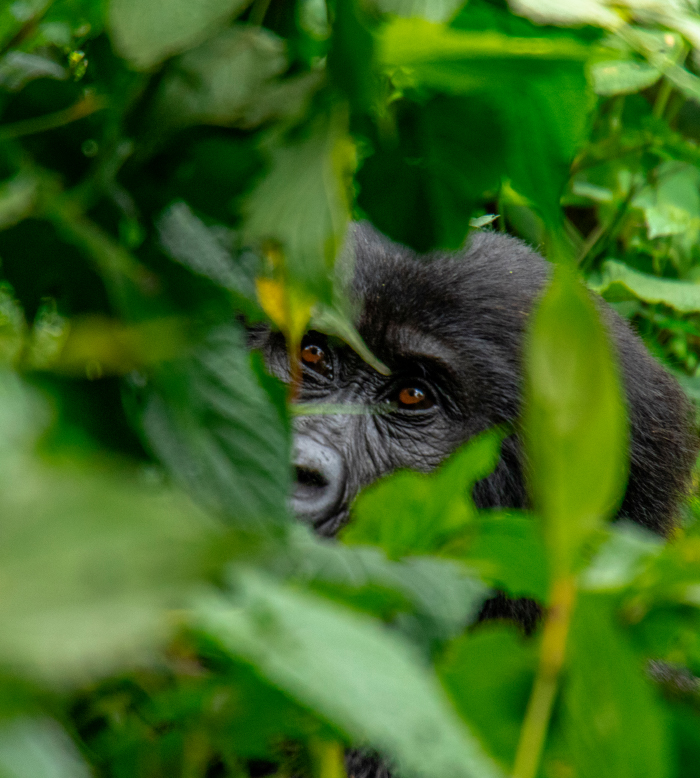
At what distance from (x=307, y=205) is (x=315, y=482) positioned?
4.07ft

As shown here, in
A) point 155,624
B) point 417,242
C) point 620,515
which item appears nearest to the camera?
point 155,624

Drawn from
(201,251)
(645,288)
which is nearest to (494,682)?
(201,251)

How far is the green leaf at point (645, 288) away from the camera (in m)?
2.42

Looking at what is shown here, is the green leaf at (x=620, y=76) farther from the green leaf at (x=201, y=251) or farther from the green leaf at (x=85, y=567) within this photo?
the green leaf at (x=85, y=567)

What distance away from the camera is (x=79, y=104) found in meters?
0.45

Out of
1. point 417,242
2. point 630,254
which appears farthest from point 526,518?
point 630,254

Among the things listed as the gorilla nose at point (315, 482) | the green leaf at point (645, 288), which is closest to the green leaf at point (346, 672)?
the gorilla nose at point (315, 482)

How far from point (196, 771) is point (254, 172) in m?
0.26

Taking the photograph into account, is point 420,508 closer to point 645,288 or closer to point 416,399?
point 416,399

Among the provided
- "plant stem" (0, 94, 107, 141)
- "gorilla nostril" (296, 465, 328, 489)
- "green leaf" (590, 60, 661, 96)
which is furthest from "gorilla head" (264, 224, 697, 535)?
"plant stem" (0, 94, 107, 141)

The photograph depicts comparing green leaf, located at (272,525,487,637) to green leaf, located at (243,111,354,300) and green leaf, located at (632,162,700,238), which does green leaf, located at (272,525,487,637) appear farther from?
green leaf, located at (632,162,700,238)

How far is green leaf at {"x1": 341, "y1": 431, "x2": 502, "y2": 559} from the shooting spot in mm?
406

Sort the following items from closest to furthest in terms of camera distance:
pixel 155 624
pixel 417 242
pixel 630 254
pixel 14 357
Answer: pixel 155 624 < pixel 14 357 < pixel 417 242 < pixel 630 254

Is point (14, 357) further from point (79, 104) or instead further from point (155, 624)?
point (155, 624)
